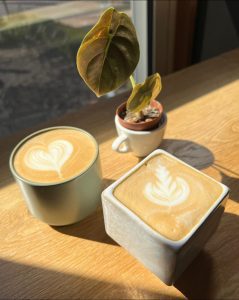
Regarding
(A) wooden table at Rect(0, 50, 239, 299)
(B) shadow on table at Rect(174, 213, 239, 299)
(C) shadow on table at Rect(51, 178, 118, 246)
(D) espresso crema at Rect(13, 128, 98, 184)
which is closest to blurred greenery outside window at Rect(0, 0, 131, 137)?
(A) wooden table at Rect(0, 50, 239, 299)

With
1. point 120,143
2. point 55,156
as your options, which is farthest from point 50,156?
point 120,143

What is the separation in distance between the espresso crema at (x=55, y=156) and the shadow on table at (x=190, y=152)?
8.0 inches

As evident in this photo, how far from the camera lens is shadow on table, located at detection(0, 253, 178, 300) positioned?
0.42 m

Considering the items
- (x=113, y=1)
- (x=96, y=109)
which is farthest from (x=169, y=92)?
(x=113, y=1)

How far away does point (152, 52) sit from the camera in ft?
3.44

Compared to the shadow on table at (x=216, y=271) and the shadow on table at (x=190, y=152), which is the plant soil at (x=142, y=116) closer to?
the shadow on table at (x=190, y=152)

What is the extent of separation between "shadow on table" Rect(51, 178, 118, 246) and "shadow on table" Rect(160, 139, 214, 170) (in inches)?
8.3

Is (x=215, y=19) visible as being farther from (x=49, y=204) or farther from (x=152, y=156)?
(x=49, y=204)

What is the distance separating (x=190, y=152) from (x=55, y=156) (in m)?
0.28

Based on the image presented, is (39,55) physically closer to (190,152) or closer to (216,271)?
(190,152)

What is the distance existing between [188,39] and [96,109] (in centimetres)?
54

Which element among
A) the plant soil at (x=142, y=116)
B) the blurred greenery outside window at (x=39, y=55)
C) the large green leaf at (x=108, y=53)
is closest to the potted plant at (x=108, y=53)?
the large green leaf at (x=108, y=53)

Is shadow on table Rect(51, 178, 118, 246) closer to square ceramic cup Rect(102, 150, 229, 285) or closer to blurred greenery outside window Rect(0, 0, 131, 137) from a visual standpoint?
square ceramic cup Rect(102, 150, 229, 285)

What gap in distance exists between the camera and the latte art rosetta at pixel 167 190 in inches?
16.1
